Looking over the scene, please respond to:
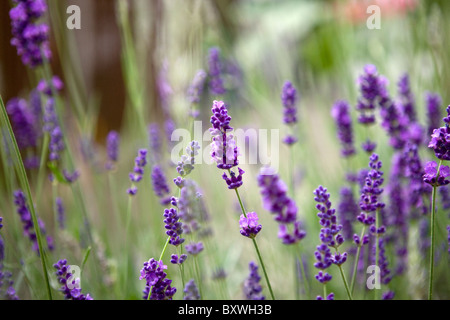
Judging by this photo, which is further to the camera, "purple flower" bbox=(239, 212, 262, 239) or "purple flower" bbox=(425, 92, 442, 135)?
"purple flower" bbox=(425, 92, 442, 135)

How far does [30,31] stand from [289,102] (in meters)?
0.48

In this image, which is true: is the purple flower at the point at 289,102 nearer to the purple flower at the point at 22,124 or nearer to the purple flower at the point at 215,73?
the purple flower at the point at 215,73

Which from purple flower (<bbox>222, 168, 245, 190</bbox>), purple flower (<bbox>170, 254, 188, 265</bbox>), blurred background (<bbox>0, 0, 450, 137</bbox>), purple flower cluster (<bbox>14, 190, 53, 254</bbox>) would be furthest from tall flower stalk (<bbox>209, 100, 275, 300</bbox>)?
blurred background (<bbox>0, 0, 450, 137</bbox>)

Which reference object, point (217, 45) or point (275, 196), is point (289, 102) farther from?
point (217, 45)

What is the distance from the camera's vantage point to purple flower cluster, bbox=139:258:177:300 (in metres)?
0.55

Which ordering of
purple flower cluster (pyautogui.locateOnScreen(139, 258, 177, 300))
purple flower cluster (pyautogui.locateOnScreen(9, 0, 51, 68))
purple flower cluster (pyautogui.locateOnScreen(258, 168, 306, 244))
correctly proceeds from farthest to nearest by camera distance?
purple flower cluster (pyautogui.locateOnScreen(9, 0, 51, 68))
purple flower cluster (pyautogui.locateOnScreen(139, 258, 177, 300))
purple flower cluster (pyautogui.locateOnScreen(258, 168, 306, 244))

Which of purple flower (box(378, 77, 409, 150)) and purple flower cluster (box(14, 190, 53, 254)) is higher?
purple flower (box(378, 77, 409, 150))

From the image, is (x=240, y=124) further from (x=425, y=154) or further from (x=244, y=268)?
(x=425, y=154)

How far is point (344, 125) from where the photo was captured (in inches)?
35.2

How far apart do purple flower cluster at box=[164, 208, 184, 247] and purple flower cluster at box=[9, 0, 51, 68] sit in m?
0.45

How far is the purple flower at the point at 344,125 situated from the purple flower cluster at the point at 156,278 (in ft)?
1.63

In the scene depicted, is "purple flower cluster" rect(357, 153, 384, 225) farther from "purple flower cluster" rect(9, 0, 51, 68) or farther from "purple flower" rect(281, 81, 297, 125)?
"purple flower cluster" rect(9, 0, 51, 68)

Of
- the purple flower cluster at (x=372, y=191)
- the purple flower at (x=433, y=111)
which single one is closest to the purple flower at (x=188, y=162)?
the purple flower cluster at (x=372, y=191)
